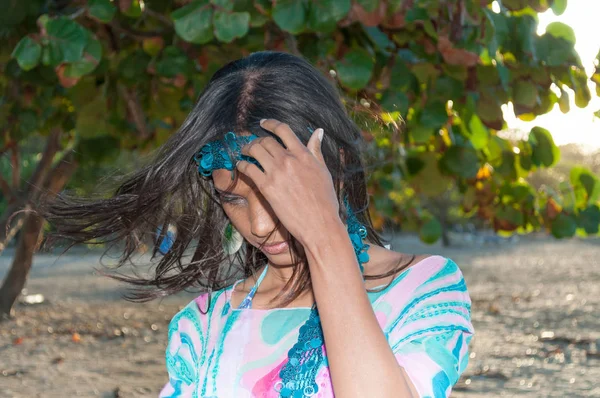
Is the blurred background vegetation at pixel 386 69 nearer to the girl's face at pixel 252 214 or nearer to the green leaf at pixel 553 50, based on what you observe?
the green leaf at pixel 553 50

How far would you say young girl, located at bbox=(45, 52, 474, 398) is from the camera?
1.38 m

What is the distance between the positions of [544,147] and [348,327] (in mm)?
3099

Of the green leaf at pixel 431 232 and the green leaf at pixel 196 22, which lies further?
the green leaf at pixel 431 232

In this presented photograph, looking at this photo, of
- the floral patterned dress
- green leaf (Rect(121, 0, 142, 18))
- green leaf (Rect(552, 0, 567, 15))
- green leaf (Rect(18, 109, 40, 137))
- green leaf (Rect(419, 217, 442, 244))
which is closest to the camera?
the floral patterned dress

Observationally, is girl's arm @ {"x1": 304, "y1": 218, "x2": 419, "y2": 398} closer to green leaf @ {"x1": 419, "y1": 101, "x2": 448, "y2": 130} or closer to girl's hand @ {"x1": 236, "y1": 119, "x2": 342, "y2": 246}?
girl's hand @ {"x1": 236, "y1": 119, "x2": 342, "y2": 246}

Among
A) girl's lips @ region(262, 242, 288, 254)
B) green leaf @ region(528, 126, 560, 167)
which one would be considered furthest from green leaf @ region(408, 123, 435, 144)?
girl's lips @ region(262, 242, 288, 254)

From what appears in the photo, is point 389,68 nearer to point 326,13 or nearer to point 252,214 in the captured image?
point 326,13

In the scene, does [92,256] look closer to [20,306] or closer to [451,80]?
[20,306]

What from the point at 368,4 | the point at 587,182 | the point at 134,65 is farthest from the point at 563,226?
the point at 134,65

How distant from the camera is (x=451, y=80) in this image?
3.77 meters

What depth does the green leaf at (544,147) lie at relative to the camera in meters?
4.20

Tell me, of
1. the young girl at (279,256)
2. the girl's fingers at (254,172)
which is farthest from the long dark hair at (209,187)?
the girl's fingers at (254,172)

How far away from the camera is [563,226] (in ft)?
14.2

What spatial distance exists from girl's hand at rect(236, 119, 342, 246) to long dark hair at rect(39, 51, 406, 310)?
0.27 metres
